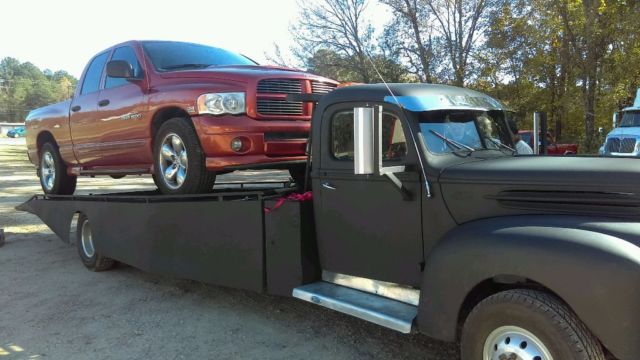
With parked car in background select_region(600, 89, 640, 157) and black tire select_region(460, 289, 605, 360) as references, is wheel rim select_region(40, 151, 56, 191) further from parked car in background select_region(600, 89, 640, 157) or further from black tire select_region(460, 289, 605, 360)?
parked car in background select_region(600, 89, 640, 157)

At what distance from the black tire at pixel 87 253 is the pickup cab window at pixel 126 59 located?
1.76 meters

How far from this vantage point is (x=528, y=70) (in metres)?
23.4

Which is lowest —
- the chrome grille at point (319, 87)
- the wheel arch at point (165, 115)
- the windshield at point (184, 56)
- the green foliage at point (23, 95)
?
the wheel arch at point (165, 115)

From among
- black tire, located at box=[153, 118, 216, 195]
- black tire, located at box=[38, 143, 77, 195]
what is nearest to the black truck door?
Result: black tire, located at box=[153, 118, 216, 195]

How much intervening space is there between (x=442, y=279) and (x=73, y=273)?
5.30 m

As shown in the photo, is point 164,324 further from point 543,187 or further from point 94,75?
point 94,75

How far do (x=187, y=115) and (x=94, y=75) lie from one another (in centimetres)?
236

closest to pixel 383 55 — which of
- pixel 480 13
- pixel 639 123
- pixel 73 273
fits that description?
pixel 480 13

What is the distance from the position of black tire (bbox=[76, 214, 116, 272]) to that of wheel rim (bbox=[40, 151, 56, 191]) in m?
1.26

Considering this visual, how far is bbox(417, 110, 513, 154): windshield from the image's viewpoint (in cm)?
370

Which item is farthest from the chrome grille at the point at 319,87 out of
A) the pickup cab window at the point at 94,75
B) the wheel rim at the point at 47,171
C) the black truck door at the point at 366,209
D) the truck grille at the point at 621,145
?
the truck grille at the point at 621,145

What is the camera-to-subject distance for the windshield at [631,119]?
15.1 metres

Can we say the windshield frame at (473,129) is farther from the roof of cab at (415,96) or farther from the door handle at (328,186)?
the door handle at (328,186)

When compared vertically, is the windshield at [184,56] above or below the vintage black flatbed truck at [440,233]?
above
